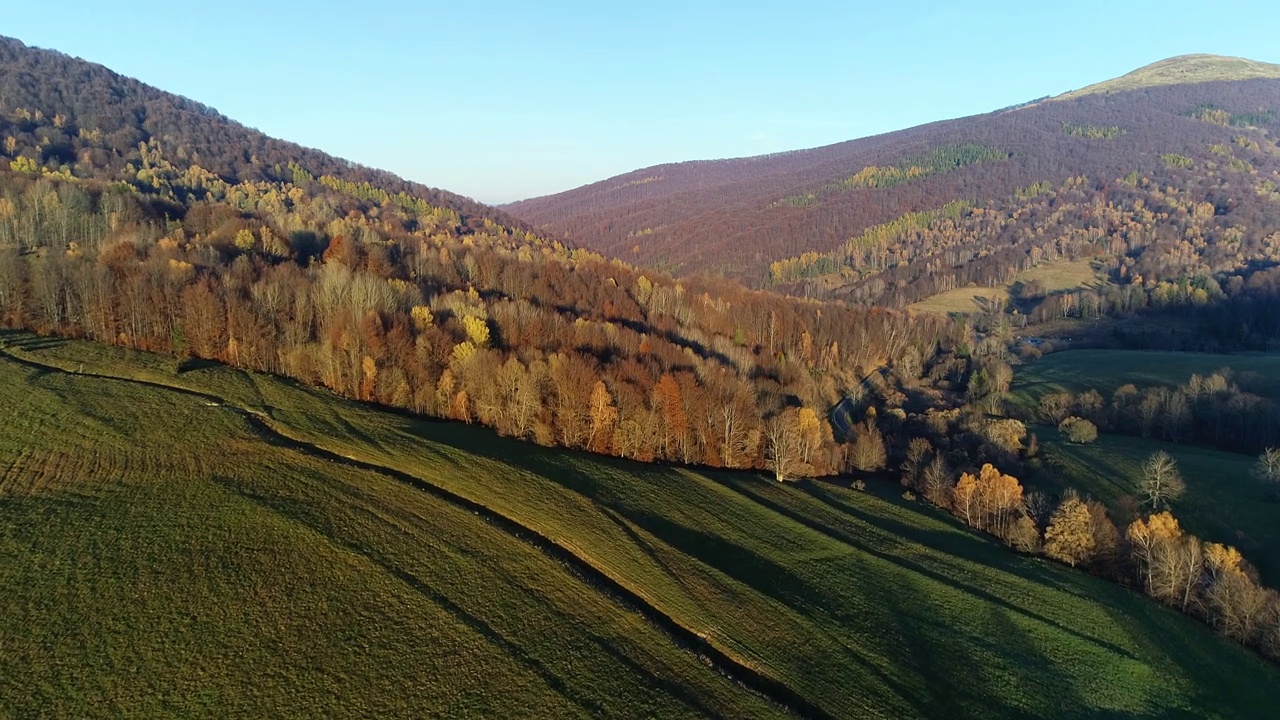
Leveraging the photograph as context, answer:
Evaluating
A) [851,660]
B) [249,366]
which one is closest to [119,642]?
[851,660]

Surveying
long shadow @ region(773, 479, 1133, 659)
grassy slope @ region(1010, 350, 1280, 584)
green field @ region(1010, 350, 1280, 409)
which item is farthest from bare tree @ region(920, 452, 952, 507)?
green field @ region(1010, 350, 1280, 409)

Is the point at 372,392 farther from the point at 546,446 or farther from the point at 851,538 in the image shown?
the point at 851,538

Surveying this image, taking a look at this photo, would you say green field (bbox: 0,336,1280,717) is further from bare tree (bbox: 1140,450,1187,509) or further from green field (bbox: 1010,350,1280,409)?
green field (bbox: 1010,350,1280,409)

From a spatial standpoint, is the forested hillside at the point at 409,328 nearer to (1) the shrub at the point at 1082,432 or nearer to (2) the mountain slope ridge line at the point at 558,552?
(2) the mountain slope ridge line at the point at 558,552

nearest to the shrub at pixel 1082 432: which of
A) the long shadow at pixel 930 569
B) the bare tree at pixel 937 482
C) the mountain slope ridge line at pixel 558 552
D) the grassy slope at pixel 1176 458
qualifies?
the grassy slope at pixel 1176 458

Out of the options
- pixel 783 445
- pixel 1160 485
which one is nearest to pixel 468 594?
pixel 783 445
